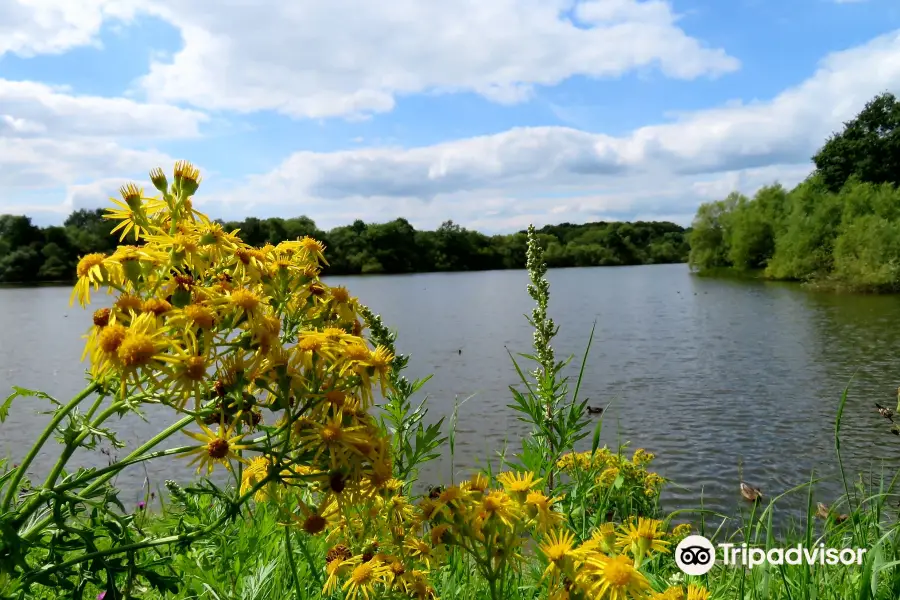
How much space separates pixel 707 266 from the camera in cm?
7906

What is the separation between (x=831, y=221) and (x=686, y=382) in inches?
1584

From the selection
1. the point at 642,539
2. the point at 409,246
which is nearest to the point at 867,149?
the point at 409,246

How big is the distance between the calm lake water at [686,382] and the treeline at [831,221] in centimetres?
396

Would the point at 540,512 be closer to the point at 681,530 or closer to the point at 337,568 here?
the point at 337,568

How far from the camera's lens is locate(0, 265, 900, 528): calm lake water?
1102 cm

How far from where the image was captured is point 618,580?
136 centimetres

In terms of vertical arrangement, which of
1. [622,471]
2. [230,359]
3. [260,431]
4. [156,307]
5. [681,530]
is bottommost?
[681,530]

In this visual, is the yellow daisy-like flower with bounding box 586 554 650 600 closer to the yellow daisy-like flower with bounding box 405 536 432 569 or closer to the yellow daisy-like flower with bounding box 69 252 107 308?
the yellow daisy-like flower with bounding box 405 536 432 569

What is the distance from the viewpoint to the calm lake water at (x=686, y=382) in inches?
434

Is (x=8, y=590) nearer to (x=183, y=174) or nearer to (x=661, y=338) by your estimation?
(x=183, y=174)

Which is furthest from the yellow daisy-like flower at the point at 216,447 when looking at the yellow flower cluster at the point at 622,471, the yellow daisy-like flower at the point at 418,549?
the yellow flower cluster at the point at 622,471

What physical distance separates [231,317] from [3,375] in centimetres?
2374

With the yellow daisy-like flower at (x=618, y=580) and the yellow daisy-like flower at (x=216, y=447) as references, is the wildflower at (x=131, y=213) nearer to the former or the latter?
the yellow daisy-like flower at (x=216, y=447)

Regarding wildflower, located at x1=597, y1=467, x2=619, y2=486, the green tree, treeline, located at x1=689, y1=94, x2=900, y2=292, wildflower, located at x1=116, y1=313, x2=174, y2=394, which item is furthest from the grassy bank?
the green tree
